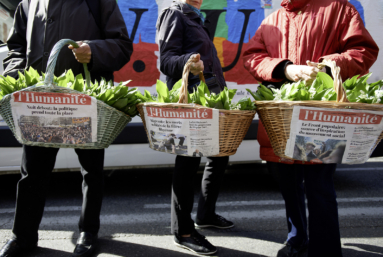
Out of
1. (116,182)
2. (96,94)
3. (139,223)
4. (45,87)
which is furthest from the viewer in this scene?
(116,182)

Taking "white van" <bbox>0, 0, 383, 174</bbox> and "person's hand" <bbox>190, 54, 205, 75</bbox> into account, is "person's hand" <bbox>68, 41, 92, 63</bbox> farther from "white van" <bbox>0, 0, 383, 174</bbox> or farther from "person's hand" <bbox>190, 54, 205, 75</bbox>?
"white van" <bbox>0, 0, 383, 174</bbox>

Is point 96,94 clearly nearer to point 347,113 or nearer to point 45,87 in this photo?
point 45,87

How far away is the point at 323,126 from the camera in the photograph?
1.41m

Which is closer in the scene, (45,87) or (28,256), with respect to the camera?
(45,87)

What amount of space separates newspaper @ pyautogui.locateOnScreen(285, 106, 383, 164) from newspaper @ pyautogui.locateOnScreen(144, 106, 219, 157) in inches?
15.5

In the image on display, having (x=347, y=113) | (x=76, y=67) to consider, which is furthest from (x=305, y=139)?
(x=76, y=67)

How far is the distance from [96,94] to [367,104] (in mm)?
1335

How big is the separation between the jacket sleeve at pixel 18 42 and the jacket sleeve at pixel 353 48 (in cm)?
199

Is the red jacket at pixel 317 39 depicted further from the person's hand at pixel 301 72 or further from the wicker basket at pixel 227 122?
the wicker basket at pixel 227 122

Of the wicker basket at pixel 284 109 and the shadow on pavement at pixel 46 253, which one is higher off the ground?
the wicker basket at pixel 284 109

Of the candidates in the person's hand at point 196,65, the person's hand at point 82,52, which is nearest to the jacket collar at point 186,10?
the person's hand at point 196,65

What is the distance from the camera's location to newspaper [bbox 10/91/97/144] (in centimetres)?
158

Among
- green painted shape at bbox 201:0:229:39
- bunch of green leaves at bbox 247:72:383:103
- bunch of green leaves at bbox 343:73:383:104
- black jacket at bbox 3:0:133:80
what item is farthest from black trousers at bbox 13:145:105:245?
green painted shape at bbox 201:0:229:39

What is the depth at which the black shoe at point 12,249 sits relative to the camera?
1.89m
